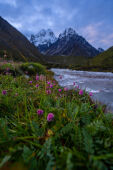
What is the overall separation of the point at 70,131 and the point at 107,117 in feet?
1.66

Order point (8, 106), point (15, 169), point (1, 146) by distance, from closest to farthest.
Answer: point (15, 169)
point (1, 146)
point (8, 106)

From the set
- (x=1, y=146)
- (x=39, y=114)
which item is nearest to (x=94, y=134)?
(x=39, y=114)

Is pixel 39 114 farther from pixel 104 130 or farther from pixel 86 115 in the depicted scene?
pixel 104 130

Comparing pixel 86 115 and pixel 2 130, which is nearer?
pixel 2 130

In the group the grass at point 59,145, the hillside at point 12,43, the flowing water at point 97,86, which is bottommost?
the flowing water at point 97,86

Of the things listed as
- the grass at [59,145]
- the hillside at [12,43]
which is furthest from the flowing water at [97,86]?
the hillside at [12,43]

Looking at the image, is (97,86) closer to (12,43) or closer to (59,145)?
(12,43)

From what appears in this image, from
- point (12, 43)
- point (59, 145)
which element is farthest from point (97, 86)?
point (59, 145)

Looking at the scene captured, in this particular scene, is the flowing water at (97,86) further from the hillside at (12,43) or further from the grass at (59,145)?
the hillside at (12,43)

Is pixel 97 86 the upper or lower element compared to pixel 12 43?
lower

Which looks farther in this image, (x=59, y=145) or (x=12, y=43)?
(x=12, y=43)

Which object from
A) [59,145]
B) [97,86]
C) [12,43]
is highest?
[12,43]

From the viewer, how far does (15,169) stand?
50cm

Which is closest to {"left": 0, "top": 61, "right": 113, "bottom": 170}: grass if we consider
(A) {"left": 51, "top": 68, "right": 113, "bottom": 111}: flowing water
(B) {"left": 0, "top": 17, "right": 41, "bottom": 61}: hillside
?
(A) {"left": 51, "top": 68, "right": 113, "bottom": 111}: flowing water
